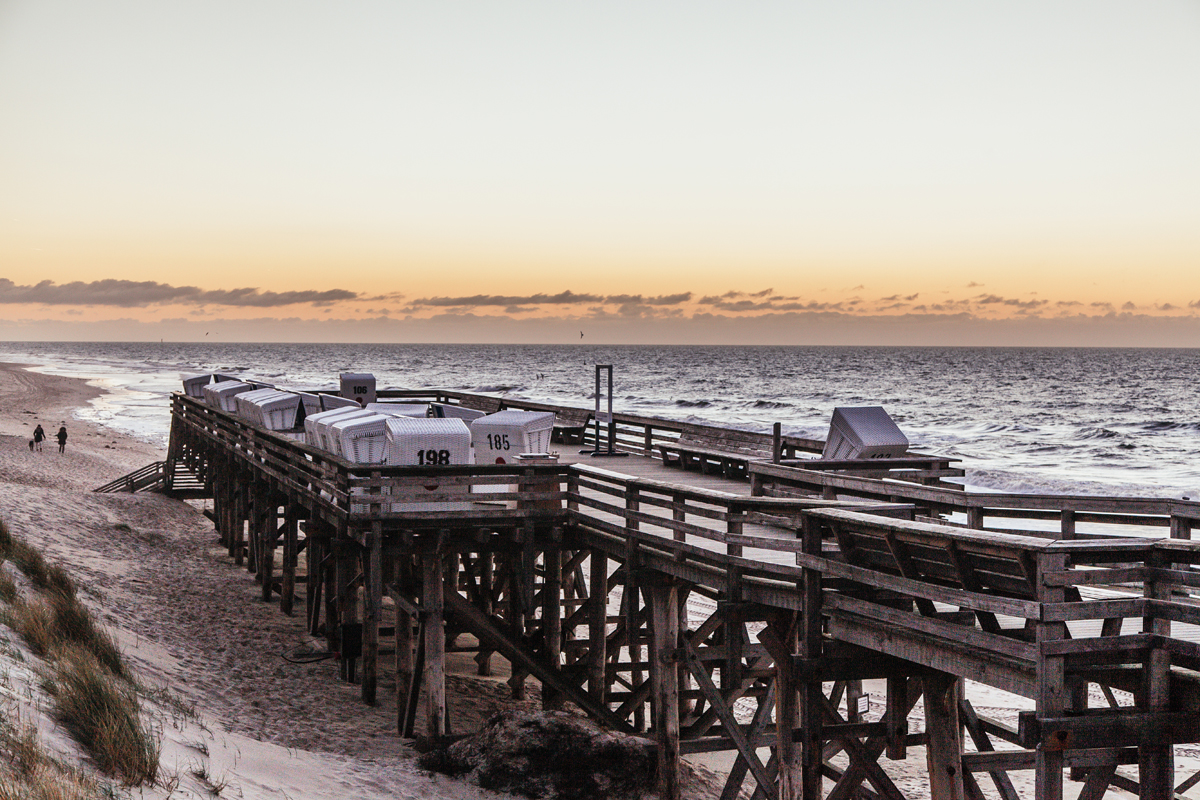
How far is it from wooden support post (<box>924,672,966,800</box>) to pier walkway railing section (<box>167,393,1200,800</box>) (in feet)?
0.05

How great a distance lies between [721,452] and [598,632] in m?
4.65

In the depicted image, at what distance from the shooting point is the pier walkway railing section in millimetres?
6121

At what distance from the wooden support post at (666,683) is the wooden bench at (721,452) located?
492 cm

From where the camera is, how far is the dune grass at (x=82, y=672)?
312 inches

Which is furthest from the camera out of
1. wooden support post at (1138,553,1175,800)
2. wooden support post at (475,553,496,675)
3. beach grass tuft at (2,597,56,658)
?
wooden support post at (475,553,496,675)

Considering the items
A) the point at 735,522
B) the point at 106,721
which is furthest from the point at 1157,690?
the point at 106,721

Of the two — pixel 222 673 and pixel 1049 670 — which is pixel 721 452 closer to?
pixel 222 673

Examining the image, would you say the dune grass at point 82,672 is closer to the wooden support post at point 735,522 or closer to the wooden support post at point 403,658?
the wooden support post at point 403,658

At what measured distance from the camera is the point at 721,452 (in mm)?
17672

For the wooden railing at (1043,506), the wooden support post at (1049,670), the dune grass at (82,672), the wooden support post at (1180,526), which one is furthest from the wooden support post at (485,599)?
the wooden support post at (1049,670)

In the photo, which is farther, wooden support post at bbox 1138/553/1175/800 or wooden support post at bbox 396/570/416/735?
wooden support post at bbox 396/570/416/735

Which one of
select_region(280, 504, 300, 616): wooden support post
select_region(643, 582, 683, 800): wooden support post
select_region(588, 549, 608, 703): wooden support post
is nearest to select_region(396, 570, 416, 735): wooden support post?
select_region(588, 549, 608, 703): wooden support post

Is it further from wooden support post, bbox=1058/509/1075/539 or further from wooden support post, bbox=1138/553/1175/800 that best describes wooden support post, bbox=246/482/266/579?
wooden support post, bbox=1138/553/1175/800

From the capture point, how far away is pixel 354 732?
13.4 m
